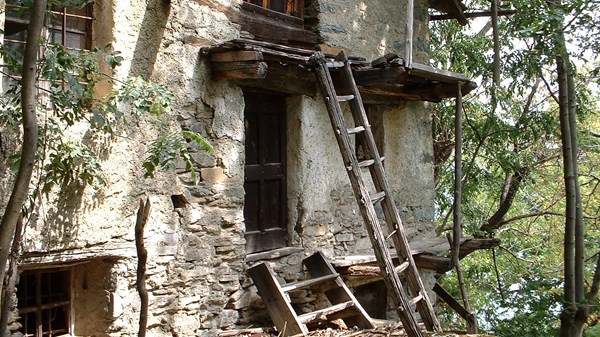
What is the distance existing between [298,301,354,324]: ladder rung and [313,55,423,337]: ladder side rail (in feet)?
1.74

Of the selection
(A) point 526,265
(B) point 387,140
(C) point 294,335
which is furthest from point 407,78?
(A) point 526,265

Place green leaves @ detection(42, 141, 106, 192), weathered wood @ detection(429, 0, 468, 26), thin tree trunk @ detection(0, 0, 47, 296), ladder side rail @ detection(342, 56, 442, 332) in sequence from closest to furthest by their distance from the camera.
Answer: thin tree trunk @ detection(0, 0, 47, 296) → green leaves @ detection(42, 141, 106, 192) → ladder side rail @ detection(342, 56, 442, 332) → weathered wood @ detection(429, 0, 468, 26)

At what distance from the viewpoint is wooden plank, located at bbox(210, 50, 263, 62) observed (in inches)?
210

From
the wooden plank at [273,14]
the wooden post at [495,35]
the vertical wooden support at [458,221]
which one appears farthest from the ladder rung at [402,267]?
the wooden post at [495,35]

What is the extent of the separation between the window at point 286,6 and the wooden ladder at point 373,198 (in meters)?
0.78

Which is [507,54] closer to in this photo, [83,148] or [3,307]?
[83,148]

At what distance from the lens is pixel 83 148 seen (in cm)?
457

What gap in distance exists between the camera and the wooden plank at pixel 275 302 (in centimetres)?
565

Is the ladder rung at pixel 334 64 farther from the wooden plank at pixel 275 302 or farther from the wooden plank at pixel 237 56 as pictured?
the wooden plank at pixel 275 302

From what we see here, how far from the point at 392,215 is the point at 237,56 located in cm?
187

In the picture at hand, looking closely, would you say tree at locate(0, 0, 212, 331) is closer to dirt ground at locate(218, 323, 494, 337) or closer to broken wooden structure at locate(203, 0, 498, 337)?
broken wooden structure at locate(203, 0, 498, 337)

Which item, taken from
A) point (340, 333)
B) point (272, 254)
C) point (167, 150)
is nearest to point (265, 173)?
point (272, 254)

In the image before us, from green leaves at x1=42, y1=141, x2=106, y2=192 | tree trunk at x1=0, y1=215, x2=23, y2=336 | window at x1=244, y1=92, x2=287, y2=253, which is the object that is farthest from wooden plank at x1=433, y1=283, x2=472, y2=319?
tree trunk at x1=0, y1=215, x2=23, y2=336

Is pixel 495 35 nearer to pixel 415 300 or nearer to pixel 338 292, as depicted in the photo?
pixel 415 300
